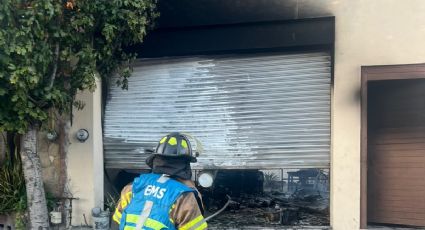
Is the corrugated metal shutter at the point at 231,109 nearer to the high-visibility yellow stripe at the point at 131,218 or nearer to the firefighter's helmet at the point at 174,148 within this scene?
the firefighter's helmet at the point at 174,148

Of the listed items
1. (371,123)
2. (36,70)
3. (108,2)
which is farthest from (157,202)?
(371,123)

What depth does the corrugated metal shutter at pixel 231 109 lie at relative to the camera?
5.96 m

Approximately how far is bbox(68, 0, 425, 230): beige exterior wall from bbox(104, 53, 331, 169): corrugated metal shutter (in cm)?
29

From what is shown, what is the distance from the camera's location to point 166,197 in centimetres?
283

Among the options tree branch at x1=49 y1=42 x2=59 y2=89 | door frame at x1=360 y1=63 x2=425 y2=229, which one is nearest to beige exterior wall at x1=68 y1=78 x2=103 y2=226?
tree branch at x1=49 y1=42 x2=59 y2=89

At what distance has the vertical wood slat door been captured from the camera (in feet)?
19.0

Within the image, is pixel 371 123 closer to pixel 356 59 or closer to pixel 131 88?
pixel 356 59

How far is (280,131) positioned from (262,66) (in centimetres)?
105

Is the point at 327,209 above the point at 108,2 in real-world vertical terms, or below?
below

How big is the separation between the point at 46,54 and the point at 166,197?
2.52m

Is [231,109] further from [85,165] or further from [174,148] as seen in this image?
[174,148]

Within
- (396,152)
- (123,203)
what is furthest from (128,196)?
(396,152)

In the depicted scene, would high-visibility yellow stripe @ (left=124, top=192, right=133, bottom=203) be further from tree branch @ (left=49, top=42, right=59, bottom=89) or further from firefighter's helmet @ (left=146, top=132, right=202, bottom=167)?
tree branch @ (left=49, top=42, right=59, bottom=89)

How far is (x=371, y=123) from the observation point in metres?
6.17
